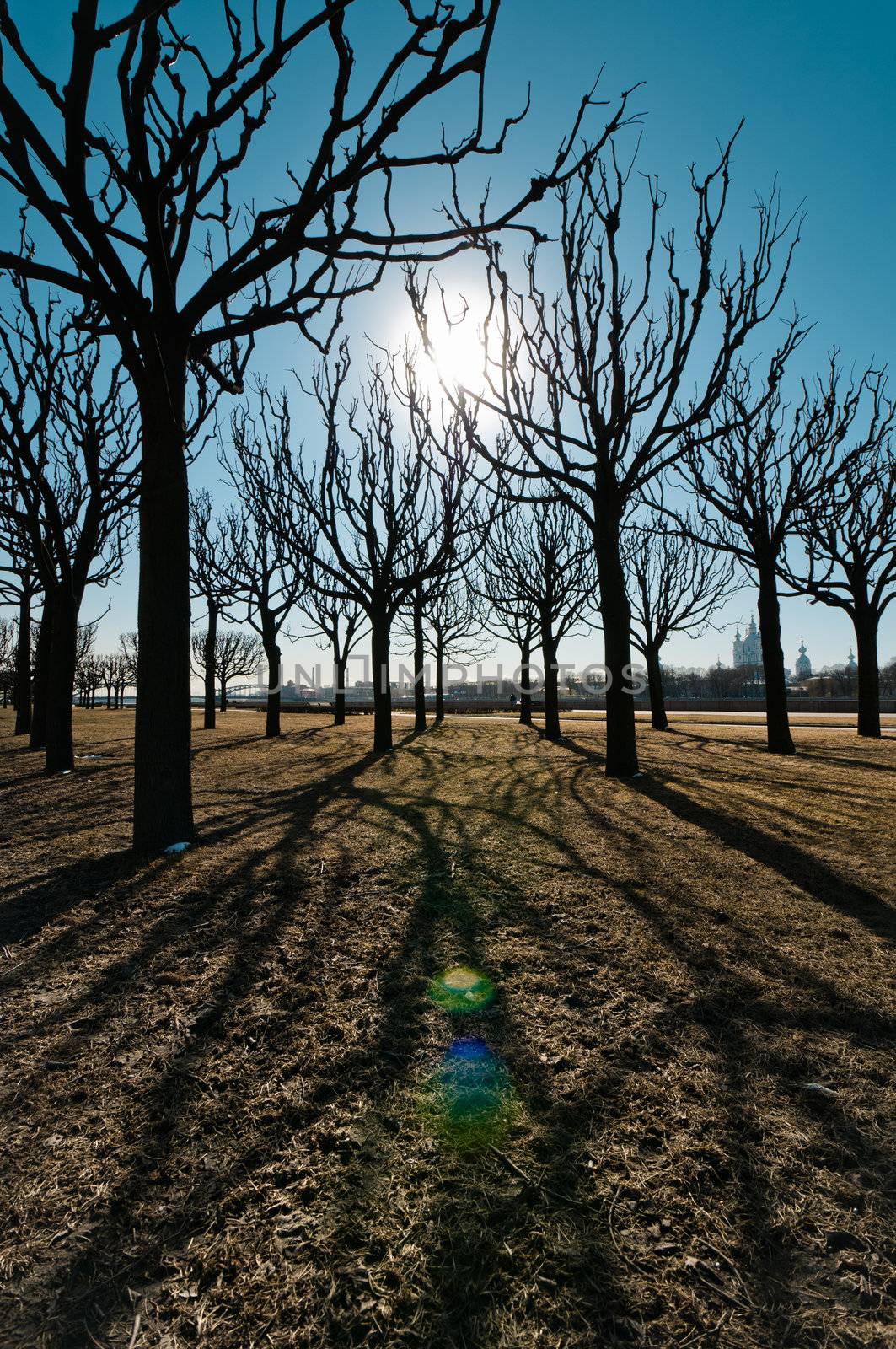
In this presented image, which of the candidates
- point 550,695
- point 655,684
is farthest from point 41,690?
point 655,684

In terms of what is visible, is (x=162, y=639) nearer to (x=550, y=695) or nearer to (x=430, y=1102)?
(x=430, y=1102)

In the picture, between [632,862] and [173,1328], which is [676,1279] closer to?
[173,1328]

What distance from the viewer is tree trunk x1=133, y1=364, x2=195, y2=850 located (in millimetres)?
4641

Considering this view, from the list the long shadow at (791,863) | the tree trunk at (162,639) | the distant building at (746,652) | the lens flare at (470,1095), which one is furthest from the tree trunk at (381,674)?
the distant building at (746,652)

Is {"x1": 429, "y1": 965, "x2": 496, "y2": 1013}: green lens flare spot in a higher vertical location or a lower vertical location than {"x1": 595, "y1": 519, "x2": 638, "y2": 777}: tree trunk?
lower

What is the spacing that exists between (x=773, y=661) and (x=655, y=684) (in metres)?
9.08

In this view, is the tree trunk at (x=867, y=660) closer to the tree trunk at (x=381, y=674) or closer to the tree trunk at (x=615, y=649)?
the tree trunk at (x=615, y=649)

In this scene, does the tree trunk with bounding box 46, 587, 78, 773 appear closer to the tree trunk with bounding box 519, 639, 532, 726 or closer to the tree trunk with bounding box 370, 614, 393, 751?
the tree trunk with bounding box 370, 614, 393, 751

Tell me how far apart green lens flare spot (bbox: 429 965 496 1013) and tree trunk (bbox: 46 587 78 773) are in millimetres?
8279

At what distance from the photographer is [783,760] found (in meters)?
10.1

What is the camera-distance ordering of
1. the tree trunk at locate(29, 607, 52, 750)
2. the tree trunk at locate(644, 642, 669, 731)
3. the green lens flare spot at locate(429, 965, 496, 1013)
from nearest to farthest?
the green lens flare spot at locate(429, 965, 496, 1013), the tree trunk at locate(29, 607, 52, 750), the tree trunk at locate(644, 642, 669, 731)

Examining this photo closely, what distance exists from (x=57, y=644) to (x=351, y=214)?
7481 mm

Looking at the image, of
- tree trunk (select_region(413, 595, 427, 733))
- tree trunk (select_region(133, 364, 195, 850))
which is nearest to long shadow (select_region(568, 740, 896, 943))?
tree trunk (select_region(133, 364, 195, 850))

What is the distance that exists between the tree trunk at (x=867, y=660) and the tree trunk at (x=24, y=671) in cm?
2233
